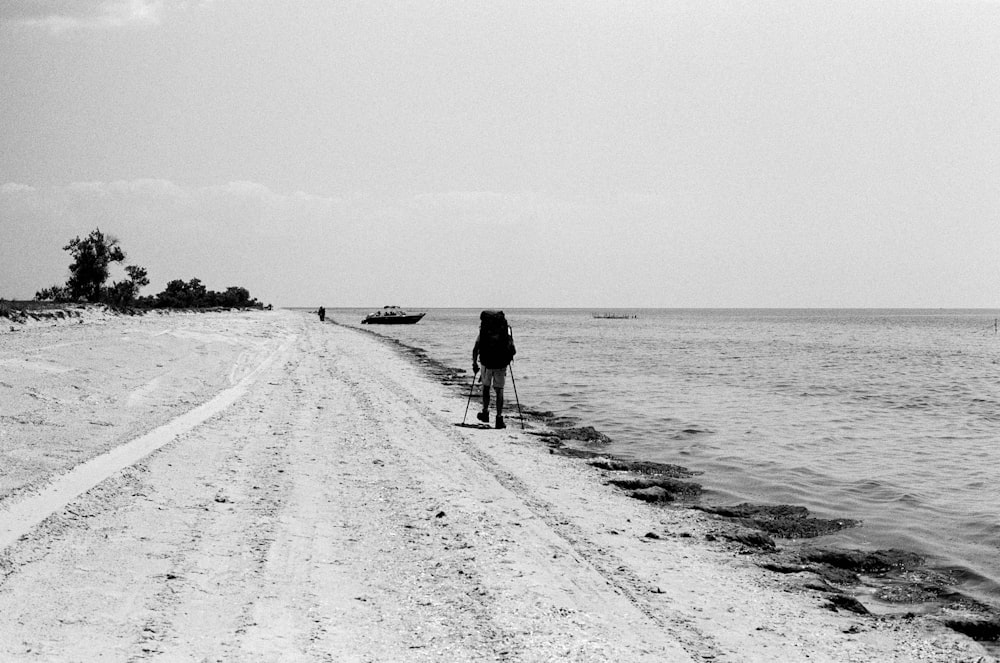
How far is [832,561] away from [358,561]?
5254mm

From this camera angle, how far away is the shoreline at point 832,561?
6574 mm

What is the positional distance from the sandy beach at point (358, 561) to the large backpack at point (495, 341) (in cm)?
290

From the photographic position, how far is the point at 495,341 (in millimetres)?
15586

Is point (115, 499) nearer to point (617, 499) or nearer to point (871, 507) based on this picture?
point (617, 499)

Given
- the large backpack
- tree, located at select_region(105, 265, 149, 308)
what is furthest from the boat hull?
the large backpack

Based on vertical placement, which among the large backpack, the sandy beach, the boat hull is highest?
the large backpack

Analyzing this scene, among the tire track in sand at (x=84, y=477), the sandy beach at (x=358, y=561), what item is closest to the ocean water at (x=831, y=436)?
the sandy beach at (x=358, y=561)

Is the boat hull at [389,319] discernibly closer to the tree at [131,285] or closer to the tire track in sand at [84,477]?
the tree at [131,285]

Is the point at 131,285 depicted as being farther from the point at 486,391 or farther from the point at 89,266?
the point at 486,391

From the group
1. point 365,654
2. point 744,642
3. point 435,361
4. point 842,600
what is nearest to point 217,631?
point 365,654

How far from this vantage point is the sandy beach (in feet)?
16.3

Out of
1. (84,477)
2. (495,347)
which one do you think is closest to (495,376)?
(495,347)

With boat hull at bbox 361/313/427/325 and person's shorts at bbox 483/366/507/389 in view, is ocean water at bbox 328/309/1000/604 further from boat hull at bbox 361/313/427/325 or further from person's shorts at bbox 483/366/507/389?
boat hull at bbox 361/313/427/325

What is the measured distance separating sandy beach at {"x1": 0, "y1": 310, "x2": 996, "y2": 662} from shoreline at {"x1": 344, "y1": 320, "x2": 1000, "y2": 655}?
217 millimetres
